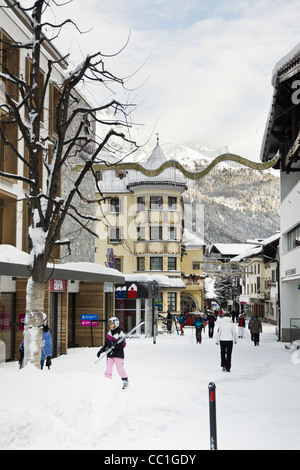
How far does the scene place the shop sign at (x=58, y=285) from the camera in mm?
21083

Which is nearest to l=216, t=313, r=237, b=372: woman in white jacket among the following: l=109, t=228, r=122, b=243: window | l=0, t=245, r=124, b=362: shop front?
l=0, t=245, r=124, b=362: shop front

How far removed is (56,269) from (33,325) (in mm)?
10176

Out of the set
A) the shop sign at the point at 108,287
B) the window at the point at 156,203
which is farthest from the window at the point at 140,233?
the shop sign at the point at 108,287

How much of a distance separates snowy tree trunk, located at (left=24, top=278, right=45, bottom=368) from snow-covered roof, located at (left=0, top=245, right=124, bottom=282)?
1.55 feet

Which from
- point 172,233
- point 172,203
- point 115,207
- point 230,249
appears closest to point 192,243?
point 172,233

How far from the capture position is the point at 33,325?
35.0 feet

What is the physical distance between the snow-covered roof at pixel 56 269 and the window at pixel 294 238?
28.9 feet

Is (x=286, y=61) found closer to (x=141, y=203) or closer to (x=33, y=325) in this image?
(x=33, y=325)

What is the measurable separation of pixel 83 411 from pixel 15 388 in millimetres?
1083

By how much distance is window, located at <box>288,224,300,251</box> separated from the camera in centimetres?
2661

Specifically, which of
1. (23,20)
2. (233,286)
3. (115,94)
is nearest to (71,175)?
(23,20)

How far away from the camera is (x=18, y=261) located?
17438mm

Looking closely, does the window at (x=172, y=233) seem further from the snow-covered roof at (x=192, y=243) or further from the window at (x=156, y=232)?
the snow-covered roof at (x=192, y=243)

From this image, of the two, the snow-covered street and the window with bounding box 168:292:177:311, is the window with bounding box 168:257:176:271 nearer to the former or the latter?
the window with bounding box 168:292:177:311
